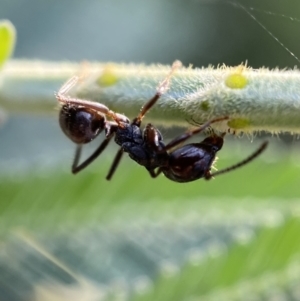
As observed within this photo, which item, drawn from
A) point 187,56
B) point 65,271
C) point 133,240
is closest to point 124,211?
point 133,240

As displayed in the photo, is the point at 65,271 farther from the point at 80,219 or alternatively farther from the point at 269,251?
the point at 269,251

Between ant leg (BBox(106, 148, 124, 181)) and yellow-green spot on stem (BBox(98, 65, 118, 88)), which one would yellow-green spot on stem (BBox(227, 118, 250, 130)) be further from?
ant leg (BBox(106, 148, 124, 181))

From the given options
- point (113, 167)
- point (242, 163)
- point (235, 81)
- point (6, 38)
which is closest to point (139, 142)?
point (113, 167)

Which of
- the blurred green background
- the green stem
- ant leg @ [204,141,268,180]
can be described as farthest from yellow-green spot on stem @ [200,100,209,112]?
ant leg @ [204,141,268,180]

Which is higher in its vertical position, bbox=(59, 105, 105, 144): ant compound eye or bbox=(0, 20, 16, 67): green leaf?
bbox=(59, 105, 105, 144): ant compound eye

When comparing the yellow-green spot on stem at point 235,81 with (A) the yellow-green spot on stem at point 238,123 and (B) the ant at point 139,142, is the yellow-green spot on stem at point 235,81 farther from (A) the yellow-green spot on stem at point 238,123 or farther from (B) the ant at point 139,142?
(B) the ant at point 139,142

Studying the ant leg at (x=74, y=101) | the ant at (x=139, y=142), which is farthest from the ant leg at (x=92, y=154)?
the ant leg at (x=74, y=101)

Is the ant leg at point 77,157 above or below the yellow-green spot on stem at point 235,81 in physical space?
above
